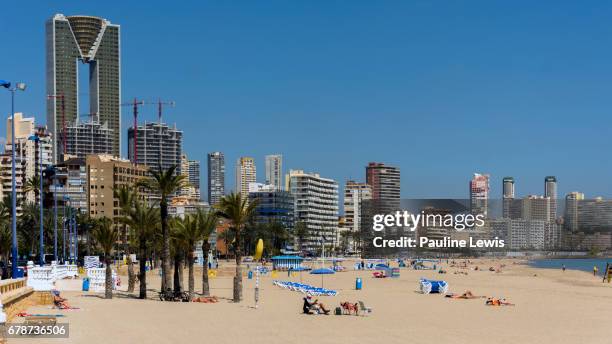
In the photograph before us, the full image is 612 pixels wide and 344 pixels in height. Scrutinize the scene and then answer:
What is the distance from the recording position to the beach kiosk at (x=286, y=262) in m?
95.4

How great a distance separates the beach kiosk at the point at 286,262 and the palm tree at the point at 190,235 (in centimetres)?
5245

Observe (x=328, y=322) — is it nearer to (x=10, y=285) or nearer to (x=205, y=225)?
(x=10, y=285)

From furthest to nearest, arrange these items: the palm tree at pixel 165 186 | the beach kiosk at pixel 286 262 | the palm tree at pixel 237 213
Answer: the beach kiosk at pixel 286 262, the palm tree at pixel 237 213, the palm tree at pixel 165 186

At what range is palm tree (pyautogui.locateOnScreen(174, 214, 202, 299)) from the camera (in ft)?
134

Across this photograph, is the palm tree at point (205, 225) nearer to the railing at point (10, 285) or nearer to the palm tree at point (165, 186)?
the palm tree at point (165, 186)

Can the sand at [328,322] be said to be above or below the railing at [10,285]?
below

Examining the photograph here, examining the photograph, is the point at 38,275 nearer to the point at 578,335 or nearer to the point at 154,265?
the point at 578,335

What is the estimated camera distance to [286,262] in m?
98.2

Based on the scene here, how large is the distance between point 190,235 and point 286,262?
189ft

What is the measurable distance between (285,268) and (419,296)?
166ft

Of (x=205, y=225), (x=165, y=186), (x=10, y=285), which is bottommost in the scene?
(x=10, y=285)

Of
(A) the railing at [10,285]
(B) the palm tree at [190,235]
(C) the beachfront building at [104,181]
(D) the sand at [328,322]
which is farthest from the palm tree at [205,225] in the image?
(C) the beachfront building at [104,181]

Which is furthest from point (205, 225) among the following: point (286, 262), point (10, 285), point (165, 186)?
point (286, 262)

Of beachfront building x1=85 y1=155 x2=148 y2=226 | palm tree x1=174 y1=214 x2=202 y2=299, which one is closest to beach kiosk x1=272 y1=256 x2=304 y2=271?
palm tree x1=174 y1=214 x2=202 y2=299
